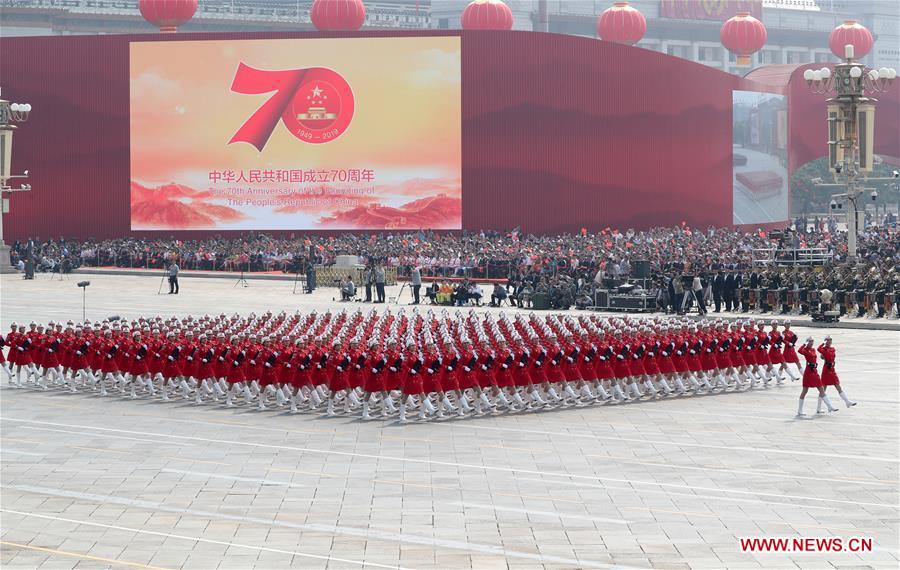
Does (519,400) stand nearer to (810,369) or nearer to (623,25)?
(810,369)

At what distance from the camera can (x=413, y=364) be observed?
2491cm

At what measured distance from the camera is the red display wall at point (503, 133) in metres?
75.2

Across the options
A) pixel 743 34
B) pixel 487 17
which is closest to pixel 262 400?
pixel 487 17

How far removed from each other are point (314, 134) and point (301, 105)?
5.50ft

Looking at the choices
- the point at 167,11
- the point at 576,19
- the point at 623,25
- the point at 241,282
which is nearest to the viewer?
the point at 241,282

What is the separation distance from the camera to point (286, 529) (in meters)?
17.2

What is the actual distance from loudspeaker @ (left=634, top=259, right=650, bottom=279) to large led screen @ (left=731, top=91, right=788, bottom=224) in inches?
1510

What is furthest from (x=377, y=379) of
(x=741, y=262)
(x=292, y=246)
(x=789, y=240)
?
(x=292, y=246)

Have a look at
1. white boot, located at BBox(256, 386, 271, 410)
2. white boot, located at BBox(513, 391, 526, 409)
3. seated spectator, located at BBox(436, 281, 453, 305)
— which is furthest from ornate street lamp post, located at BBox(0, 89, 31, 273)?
white boot, located at BBox(513, 391, 526, 409)

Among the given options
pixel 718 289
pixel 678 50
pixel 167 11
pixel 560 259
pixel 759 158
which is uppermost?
pixel 678 50

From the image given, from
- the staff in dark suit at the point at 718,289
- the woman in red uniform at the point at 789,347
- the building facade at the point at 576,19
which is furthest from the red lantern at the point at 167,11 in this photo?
the woman in red uniform at the point at 789,347

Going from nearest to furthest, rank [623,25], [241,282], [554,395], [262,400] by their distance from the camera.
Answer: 1. [554,395]
2. [262,400]
3. [241,282]
4. [623,25]

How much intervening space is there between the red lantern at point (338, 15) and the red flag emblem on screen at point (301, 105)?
795 centimetres

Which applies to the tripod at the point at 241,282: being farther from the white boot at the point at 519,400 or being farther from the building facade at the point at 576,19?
the building facade at the point at 576,19
